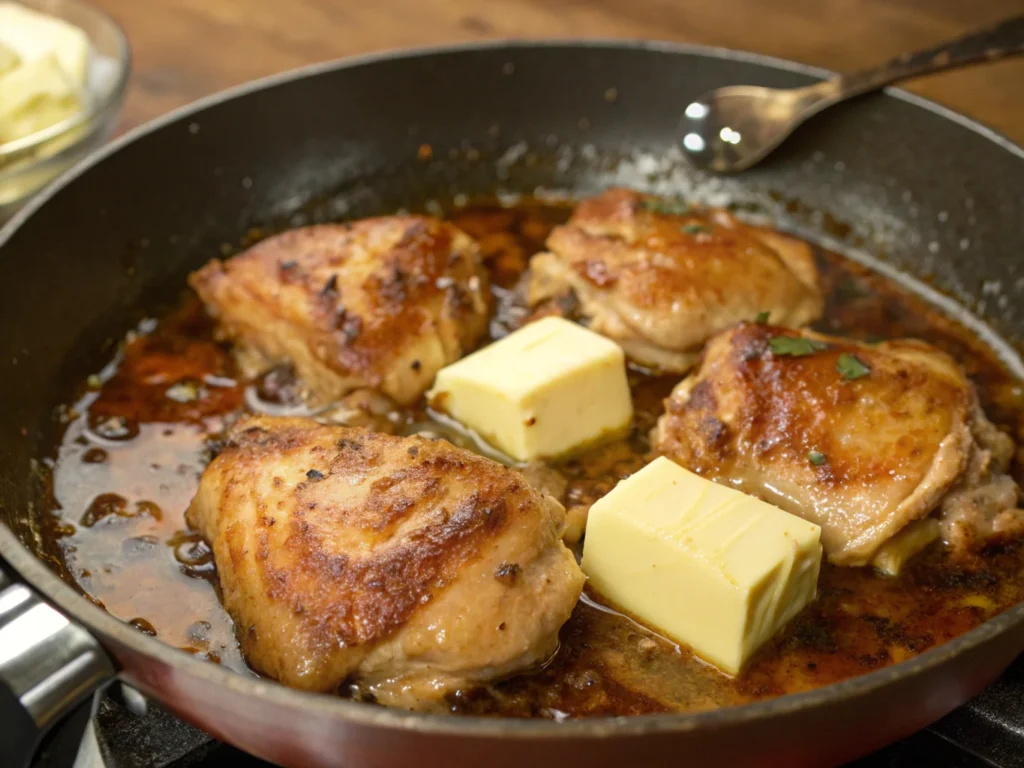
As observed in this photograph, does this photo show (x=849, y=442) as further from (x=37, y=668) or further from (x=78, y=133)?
(x=78, y=133)

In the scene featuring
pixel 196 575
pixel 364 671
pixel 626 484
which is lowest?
pixel 196 575

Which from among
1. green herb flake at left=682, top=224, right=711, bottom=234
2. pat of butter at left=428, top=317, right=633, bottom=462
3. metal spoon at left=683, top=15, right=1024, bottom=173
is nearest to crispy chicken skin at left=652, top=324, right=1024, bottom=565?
pat of butter at left=428, top=317, right=633, bottom=462

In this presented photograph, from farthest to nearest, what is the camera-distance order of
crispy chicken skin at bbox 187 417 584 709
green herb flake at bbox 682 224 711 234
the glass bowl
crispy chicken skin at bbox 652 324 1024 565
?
the glass bowl → green herb flake at bbox 682 224 711 234 → crispy chicken skin at bbox 652 324 1024 565 → crispy chicken skin at bbox 187 417 584 709

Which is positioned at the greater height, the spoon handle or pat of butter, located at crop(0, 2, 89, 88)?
the spoon handle

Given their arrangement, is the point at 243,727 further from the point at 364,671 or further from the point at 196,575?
the point at 196,575

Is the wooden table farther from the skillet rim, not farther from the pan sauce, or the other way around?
the skillet rim

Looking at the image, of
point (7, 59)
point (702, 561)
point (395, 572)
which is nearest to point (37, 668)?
point (395, 572)

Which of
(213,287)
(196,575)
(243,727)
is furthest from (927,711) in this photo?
(213,287)
